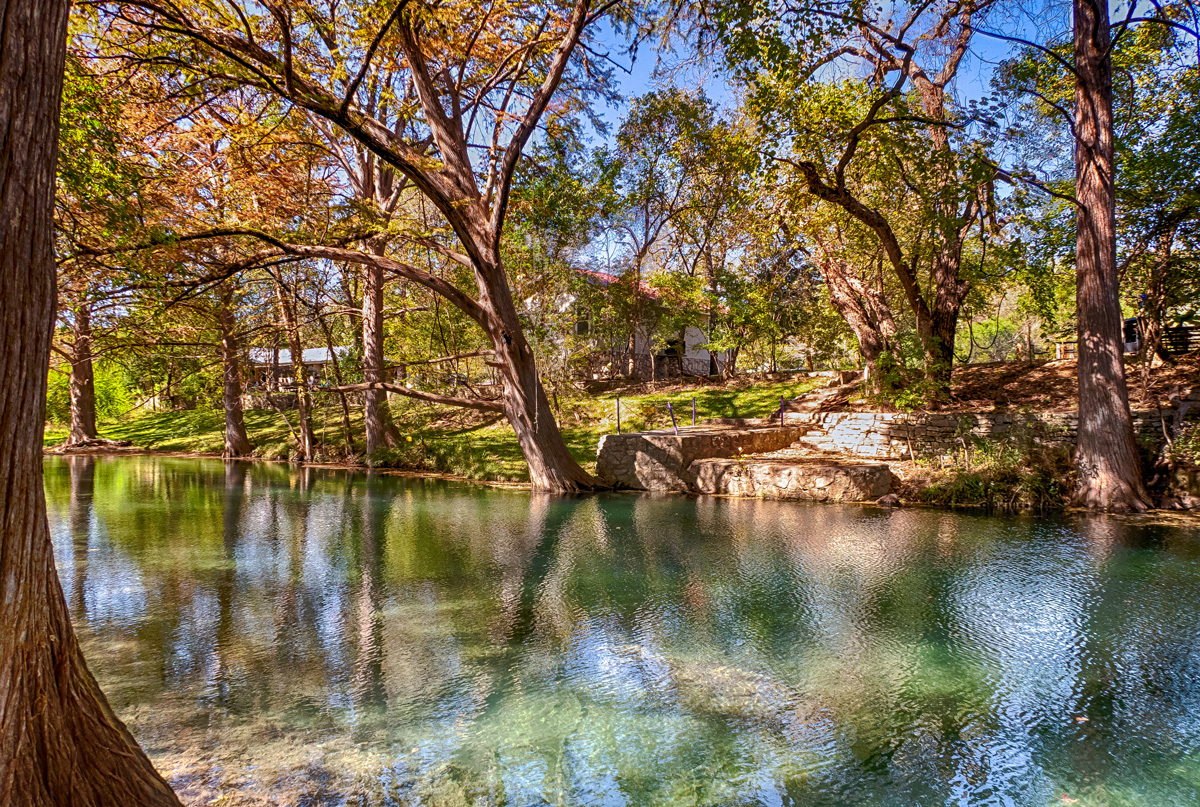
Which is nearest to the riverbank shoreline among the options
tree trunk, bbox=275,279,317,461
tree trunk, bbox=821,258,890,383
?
tree trunk, bbox=275,279,317,461

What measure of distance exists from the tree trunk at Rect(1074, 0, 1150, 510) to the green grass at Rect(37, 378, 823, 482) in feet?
25.4

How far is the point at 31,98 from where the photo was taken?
2.18 m

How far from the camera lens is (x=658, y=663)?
13.9 ft

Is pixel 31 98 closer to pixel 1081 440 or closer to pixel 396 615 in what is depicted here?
pixel 396 615

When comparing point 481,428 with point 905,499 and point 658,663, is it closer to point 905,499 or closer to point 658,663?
point 905,499

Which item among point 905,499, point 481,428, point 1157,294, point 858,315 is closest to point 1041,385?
point 1157,294

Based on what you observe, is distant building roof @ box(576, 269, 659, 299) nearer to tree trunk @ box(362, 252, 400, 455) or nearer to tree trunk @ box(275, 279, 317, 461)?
tree trunk @ box(362, 252, 400, 455)

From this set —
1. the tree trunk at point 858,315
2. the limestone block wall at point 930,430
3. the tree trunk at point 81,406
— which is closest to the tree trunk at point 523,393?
the limestone block wall at point 930,430

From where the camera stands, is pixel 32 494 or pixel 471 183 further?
pixel 471 183

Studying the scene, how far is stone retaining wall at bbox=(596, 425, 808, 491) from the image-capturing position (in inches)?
489

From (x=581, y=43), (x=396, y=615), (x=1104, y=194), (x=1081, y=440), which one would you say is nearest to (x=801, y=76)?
(x=581, y=43)

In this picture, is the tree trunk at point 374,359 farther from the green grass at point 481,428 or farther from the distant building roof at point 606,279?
the distant building roof at point 606,279

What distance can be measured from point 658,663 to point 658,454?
8.31m

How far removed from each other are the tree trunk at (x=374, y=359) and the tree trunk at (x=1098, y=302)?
13.1 m
